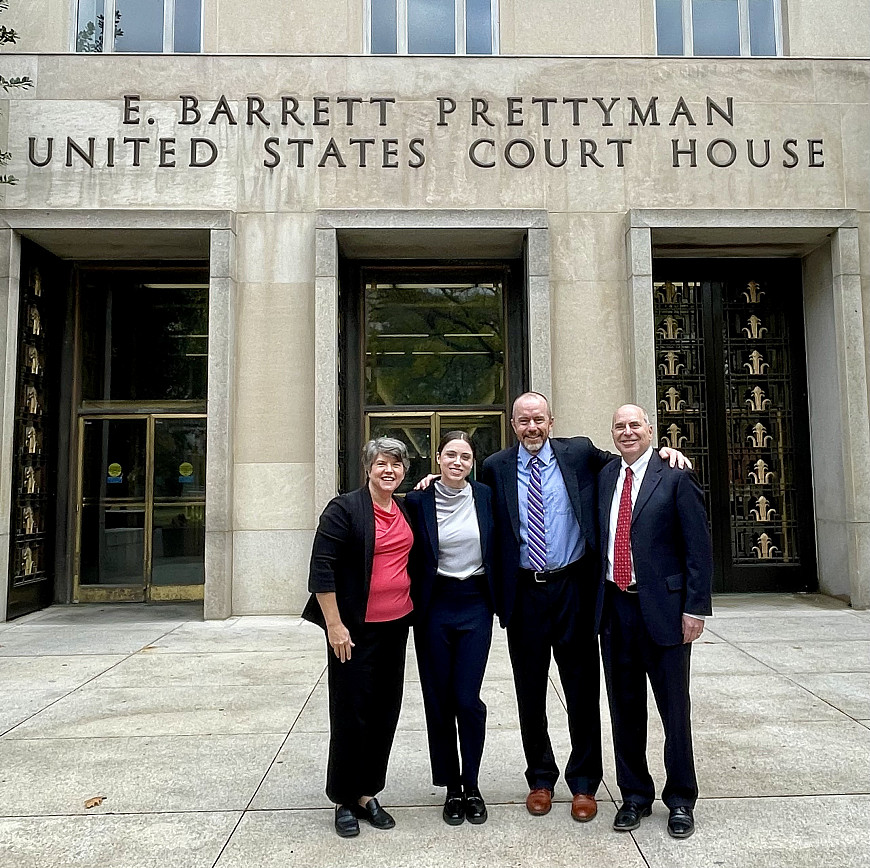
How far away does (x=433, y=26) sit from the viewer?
10.7 meters

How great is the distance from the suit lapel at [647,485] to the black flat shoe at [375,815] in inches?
71.7

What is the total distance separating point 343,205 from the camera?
32.6 ft

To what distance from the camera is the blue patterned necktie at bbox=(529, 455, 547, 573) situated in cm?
396

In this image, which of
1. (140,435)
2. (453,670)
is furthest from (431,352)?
(453,670)

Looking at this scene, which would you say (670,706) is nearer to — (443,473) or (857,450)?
(443,473)

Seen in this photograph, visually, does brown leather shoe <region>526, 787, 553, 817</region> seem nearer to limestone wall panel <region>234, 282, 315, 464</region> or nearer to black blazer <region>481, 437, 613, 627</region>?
black blazer <region>481, 437, 613, 627</region>

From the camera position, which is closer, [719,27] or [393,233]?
[393,233]

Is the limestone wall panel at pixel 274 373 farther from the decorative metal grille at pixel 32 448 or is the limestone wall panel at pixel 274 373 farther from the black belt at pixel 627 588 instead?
the black belt at pixel 627 588

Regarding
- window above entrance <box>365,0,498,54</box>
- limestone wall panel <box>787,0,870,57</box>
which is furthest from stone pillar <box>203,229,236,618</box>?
limestone wall panel <box>787,0,870,57</box>

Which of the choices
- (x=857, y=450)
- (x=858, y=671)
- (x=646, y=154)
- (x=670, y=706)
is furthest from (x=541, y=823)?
(x=646, y=154)

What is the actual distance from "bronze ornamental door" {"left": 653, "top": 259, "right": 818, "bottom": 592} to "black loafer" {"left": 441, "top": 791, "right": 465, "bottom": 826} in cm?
761

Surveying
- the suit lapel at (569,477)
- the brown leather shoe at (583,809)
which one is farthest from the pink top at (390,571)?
the brown leather shoe at (583,809)

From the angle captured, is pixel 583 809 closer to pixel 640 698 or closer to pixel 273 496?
pixel 640 698

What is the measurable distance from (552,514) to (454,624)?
0.72 metres
